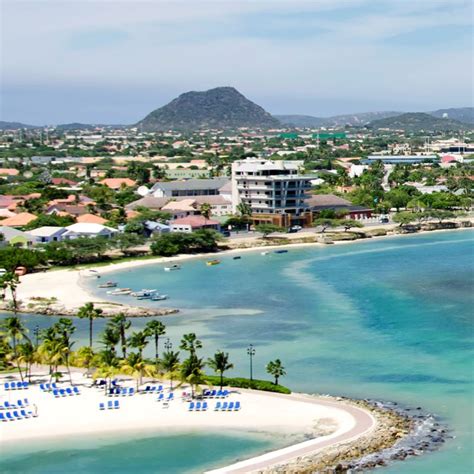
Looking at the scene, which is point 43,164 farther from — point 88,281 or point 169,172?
point 88,281

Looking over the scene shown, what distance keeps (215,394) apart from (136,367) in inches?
119

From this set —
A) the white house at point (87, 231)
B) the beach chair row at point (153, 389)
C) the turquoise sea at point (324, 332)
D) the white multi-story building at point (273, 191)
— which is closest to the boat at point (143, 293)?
the turquoise sea at point (324, 332)

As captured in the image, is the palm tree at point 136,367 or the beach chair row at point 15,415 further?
the palm tree at point 136,367

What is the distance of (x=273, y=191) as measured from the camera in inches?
3162

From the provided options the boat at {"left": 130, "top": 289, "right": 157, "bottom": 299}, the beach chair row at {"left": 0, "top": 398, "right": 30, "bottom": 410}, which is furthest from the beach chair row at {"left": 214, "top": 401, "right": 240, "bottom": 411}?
the boat at {"left": 130, "top": 289, "right": 157, "bottom": 299}

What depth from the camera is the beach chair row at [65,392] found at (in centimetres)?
3114

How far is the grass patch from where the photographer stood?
32.1 metres

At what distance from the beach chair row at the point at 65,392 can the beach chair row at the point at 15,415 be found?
1966 millimetres

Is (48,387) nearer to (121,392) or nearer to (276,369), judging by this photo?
(121,392)

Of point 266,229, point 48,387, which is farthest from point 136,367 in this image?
point 266,229

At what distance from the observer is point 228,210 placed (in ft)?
283

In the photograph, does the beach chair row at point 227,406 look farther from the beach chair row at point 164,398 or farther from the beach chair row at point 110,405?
the beach chair row at point 110,405

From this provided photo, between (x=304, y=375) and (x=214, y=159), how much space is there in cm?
10397

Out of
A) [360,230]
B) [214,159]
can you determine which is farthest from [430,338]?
[214,159]
